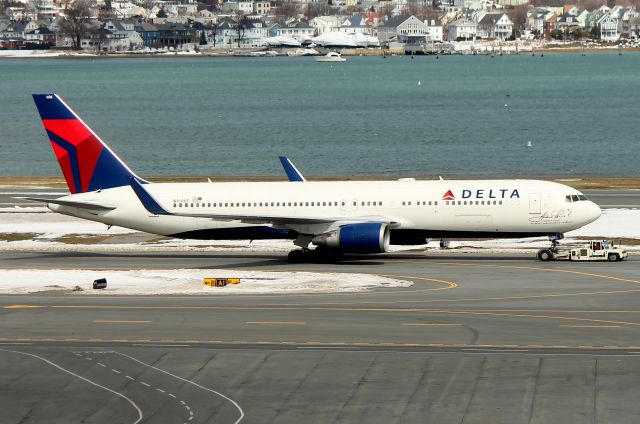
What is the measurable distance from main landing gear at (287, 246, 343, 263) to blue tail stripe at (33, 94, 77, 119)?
46.8 feet

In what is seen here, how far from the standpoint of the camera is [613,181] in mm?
109125

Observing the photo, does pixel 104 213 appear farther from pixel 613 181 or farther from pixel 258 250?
pixel 613 181

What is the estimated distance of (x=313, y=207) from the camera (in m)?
69.2

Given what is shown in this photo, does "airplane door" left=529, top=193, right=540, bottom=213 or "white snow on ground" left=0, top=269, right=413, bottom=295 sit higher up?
"airplane door" left=529, top=193, right=540, bottom=213

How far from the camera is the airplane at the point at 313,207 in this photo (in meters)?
67.2

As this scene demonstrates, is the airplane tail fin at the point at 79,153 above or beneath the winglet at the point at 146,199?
above

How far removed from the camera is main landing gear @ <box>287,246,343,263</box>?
6944 cm

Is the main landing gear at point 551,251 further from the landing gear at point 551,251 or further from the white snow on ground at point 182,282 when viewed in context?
the white snow on ground at point 182,282

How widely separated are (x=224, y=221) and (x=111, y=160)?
24.6ft

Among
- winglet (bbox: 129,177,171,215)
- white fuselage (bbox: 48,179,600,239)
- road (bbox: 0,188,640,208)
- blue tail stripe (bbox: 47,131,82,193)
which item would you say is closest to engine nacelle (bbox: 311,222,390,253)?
white fuselage (bbox: 48,179,600,239)

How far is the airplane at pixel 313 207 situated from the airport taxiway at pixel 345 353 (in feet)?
13.3

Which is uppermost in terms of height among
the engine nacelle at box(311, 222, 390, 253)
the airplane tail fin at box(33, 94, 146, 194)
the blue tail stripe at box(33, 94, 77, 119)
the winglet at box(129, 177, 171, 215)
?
the blue tail stripe at box(33, 94, 77, 119)

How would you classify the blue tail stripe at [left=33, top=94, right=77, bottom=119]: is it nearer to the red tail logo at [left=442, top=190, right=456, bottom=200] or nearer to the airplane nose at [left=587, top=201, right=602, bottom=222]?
the red tail logo at [left=442, top=190, right=456, bottom=200]

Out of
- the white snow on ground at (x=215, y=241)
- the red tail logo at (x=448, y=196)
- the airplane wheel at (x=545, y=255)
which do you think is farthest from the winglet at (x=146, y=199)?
the airplane wheel at (x=545, y=255)
